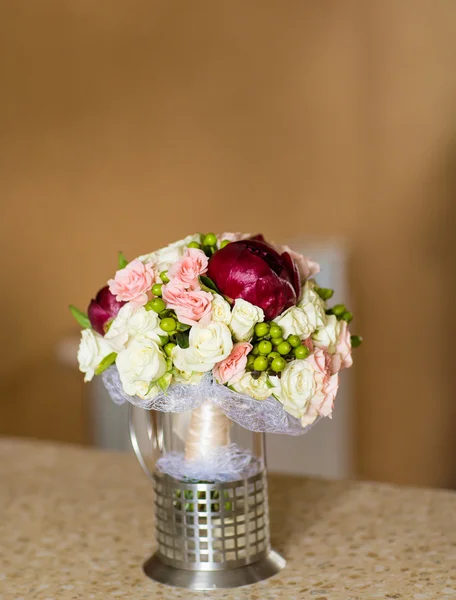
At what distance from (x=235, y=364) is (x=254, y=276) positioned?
0.11 m

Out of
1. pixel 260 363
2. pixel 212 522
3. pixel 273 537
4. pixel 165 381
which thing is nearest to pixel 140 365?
pixel 165 381

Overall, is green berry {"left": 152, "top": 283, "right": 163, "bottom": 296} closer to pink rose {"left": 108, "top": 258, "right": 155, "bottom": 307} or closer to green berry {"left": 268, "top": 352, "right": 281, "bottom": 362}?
pink rose {"left": 108, "top": 258, "right": 155, "bottom": 307}

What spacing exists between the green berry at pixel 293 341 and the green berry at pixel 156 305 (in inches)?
6.2

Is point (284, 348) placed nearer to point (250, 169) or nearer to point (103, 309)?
point (103, 309)

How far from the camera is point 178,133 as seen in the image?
3.44 metres

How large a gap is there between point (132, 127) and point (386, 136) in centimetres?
105

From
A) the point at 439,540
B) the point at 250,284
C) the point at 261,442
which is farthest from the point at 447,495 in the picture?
the point at 250,284

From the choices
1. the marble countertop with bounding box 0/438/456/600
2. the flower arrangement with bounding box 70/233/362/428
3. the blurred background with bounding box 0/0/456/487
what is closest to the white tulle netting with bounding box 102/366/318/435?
the flower arrangement with bounding box 70/233/362/428

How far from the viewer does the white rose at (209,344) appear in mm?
996

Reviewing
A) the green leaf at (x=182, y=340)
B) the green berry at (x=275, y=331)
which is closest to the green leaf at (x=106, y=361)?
the green leaf at (x=182, y=340)

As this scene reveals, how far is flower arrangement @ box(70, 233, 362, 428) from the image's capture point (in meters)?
1.01

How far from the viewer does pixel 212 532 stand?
114 cm

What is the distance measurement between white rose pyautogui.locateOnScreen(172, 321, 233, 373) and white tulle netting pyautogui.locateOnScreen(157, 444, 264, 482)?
165mm

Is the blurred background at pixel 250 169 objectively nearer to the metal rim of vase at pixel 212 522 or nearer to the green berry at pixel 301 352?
the metal rim of vase at pixel 212 522
